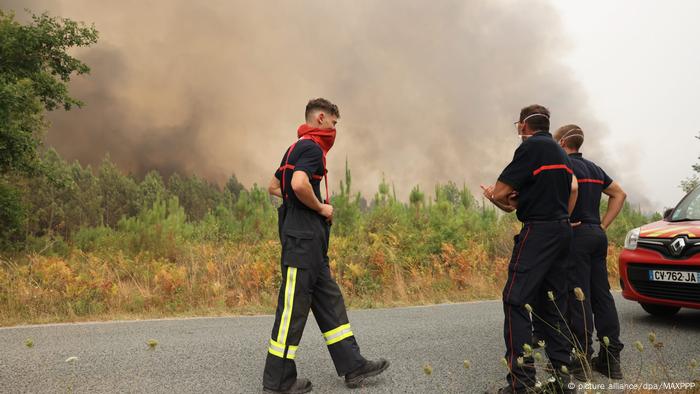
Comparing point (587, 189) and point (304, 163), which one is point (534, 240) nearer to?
point (587, 189)

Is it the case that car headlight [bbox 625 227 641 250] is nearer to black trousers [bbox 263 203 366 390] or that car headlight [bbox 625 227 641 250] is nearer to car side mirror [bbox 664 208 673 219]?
car side mirror [bbox 664 208 673 219]

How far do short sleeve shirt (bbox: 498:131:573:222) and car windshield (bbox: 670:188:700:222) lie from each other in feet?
11.9

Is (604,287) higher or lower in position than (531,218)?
lower

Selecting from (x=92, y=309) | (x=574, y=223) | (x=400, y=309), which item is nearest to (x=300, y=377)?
(x=574, y=223)

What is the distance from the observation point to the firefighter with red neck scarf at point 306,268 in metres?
3.54

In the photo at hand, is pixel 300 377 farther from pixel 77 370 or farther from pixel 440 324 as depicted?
pixel 440 324

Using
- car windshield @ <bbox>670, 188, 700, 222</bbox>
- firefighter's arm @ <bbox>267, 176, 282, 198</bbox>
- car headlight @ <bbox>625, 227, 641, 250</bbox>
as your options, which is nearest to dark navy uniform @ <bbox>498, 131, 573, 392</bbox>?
firefighter's arm @ <bbox>267, 176, 282, 198</bbox>

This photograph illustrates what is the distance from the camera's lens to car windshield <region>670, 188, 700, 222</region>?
6117 mm

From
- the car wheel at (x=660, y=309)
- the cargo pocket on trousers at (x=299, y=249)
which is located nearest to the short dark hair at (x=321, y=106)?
the cargo pocket on trousers at (x=299, y=249)

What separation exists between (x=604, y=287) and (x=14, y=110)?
68.5 feet

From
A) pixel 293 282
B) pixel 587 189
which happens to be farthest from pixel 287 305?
pixel 587 189

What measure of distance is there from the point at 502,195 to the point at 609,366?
5.79 feet

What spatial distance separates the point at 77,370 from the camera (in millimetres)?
4273

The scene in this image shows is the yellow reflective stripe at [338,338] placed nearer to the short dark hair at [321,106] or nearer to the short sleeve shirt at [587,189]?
the short dark hair at [321,106]
